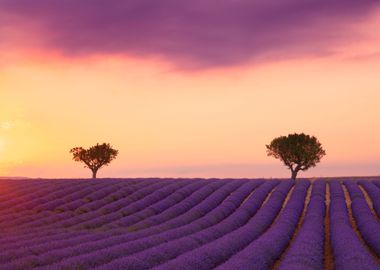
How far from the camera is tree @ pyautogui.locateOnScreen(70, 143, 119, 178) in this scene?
193ft

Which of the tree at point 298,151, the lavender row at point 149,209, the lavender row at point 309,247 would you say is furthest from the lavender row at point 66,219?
the tree at point 298,151

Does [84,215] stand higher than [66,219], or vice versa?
[84,215]

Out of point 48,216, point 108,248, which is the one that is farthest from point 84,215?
point 108,248

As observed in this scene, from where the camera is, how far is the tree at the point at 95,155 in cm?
5897

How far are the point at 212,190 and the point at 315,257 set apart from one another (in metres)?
22.8

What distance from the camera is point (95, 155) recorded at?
58969 millimetres

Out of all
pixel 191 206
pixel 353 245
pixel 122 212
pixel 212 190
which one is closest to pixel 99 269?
pixel 353 245

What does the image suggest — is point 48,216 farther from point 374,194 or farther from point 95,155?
point 95,155

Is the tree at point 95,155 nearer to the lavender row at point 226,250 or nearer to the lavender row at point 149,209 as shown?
the lavender row at point 149,209

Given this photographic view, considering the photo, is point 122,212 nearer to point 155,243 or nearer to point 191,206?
point 191,206

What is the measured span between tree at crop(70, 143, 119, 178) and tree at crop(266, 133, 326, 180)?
18.4 meters

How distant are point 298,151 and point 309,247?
133 ft

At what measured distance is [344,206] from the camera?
97.7 ft

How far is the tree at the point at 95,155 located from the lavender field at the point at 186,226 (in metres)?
20.5
